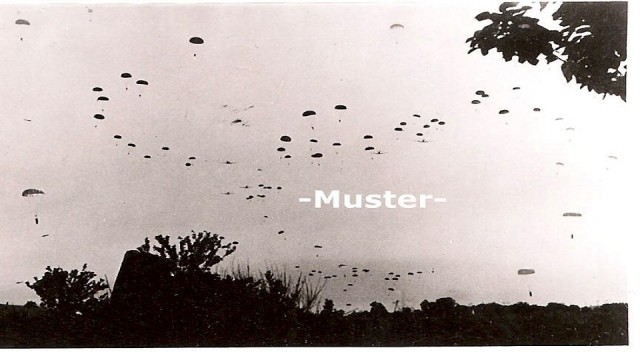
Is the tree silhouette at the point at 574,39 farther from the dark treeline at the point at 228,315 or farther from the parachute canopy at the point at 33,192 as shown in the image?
the parachute canopy at the point at 33,192

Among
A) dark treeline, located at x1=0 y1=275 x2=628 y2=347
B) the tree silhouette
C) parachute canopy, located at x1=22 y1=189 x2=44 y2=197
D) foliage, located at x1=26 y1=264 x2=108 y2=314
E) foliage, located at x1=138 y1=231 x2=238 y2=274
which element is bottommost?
dark treeline, located at x1=0 y1=275 x2=628 y2=347

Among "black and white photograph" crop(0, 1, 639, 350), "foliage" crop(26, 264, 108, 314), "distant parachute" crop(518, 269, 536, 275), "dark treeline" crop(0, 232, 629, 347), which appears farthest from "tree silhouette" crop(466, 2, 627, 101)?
"foliage" crop(26, 264, 108, 314)

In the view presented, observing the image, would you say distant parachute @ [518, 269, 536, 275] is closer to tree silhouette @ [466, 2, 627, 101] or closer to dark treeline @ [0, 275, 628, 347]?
dark treeline @ [0, 275, 628, 347]

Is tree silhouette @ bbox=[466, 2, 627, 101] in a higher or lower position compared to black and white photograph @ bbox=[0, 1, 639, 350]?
higher

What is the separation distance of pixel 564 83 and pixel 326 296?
1357 mm

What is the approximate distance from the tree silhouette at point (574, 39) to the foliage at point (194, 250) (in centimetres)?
134

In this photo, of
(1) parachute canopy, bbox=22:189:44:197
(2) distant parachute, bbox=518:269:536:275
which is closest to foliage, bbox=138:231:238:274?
(1) parachute canopy, bbox=22:189:44:197

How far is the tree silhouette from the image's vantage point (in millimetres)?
2500

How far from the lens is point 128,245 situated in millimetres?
2484

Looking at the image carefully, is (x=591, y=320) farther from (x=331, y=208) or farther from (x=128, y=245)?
(x=128, y=245)

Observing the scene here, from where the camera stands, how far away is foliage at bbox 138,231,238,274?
8.15ft

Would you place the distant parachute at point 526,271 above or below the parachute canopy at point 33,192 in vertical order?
below

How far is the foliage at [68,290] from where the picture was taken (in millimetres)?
2471

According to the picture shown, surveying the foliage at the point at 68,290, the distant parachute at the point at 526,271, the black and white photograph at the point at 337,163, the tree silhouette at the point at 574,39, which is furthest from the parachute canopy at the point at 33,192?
the distant parachute at the point at 526,271
